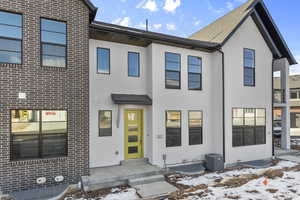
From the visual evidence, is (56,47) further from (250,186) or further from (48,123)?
(250,186)

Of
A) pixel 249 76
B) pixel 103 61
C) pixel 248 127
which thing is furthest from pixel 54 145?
pixel 249 76

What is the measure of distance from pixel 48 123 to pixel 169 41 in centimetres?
591

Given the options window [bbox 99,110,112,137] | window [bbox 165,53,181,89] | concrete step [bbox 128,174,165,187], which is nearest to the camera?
concrete step [bbox 128,174,165,187]

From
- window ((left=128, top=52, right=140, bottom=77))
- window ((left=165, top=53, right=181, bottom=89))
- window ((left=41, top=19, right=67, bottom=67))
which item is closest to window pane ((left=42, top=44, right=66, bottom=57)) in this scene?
window ((left=41, top=19, right=67, bottom=67))

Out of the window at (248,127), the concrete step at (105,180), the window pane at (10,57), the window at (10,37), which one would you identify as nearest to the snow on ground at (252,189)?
the concrete step at (105,180)

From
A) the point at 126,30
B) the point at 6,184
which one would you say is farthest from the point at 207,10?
the point at 6,184

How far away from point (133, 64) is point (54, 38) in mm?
3371

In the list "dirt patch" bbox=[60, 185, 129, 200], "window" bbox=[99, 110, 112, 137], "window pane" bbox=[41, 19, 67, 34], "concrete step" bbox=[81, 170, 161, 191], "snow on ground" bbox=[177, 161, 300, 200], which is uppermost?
"window pane" bbox=[41, 19, 67, 34]

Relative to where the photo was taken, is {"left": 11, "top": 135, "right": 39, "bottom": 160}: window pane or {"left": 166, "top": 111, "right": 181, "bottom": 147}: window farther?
{"left": 166, "top": 111, "right": 181, "bottom": 147}: window

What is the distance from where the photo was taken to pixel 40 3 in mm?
6152

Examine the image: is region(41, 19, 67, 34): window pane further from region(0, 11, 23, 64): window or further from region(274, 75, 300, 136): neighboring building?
region(274, 75, 300, 136): neighboring building

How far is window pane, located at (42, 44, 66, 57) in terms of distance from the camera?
20.6 feet

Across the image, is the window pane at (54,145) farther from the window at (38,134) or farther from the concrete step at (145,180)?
the concrete step at (145,180)

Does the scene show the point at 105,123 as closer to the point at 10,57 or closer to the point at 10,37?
the point at 10,57
